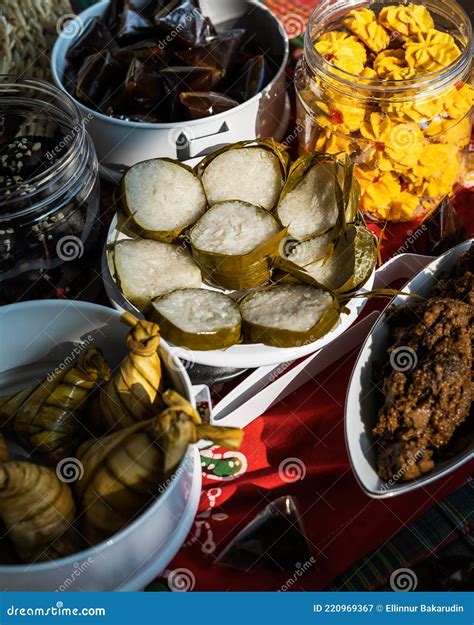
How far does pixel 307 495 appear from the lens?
767mm

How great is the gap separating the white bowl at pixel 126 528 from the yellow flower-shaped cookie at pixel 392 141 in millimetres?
420

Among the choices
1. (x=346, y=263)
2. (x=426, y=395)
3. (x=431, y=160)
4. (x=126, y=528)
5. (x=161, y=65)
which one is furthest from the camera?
(x=161, y=65)

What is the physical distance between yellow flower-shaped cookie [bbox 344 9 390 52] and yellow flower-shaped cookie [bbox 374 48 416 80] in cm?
1

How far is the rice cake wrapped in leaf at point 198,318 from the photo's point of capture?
0.74m

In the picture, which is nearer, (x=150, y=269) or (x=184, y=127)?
(x=150, y=269)

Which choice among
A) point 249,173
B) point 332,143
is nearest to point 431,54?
point 332,143

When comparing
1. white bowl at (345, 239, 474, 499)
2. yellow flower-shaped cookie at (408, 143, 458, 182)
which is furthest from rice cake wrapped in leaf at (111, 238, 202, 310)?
yellow flower-shaped cookie at (408, 143, 458, 182)

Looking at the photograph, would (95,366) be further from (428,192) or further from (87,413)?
(428,192)

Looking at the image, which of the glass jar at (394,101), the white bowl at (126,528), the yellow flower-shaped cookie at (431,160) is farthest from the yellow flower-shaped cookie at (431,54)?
the white bowl at (126,528)

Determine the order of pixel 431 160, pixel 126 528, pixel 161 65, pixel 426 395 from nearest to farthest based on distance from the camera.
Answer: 1. pixel 126 528
2. pixel 426 395
3. pixel 431 160
4. pixel 161 65

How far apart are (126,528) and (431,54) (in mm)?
727

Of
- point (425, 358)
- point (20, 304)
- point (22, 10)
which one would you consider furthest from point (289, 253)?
point (22, 10)

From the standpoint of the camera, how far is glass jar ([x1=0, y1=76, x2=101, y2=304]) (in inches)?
32.3

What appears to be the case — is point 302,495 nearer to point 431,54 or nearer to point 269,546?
point 269,546
